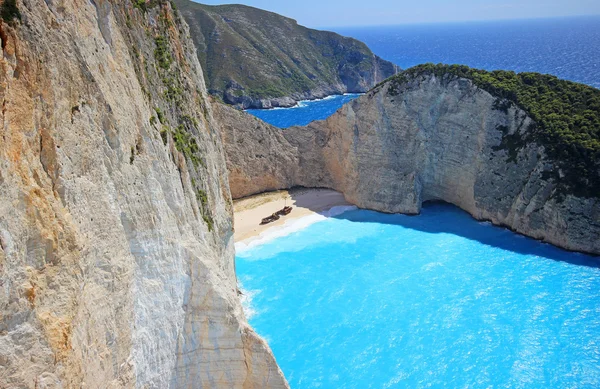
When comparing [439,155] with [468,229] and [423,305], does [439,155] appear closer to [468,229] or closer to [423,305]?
[468,229]

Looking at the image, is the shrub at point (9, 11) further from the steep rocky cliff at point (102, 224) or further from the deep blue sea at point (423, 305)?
the deep blue sea at point (423, 305)

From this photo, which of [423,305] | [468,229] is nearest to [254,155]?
[468,229]

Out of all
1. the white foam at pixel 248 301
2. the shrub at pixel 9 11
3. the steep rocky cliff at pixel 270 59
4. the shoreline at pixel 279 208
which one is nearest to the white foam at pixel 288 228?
the shoreline at pixel 279 208

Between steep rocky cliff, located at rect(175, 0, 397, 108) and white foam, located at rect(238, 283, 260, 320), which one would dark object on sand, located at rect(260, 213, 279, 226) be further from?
steep rocky cliff, located at rect(175, 0, 397, 108)

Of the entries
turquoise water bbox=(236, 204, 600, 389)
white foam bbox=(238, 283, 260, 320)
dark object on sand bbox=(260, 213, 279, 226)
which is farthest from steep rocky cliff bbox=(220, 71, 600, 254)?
white foam bbox=(238, 283, 260, 320)

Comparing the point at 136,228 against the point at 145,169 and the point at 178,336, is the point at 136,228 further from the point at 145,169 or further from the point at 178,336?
the point at 178,336

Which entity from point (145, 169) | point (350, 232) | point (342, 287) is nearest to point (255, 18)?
point (350, 232)
